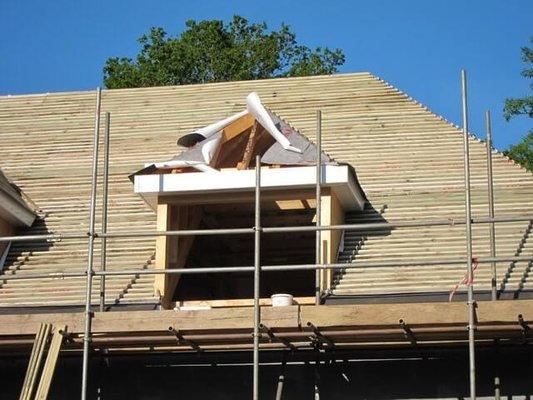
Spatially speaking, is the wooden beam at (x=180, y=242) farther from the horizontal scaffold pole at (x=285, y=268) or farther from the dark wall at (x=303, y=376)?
the dark wall at (x=303, y=376)

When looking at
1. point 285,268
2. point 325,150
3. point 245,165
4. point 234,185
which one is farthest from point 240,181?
point 325,150

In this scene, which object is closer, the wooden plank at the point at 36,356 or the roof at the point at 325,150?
the wooden plank at the point at 36,356

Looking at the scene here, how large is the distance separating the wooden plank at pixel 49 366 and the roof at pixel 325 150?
1299 millimetres

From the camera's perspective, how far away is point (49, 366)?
15375mm

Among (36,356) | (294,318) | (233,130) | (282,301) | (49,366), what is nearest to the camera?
(294,318)

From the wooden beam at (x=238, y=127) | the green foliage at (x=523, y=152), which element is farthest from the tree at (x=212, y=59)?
the wooden beam at (x=238, y=127)

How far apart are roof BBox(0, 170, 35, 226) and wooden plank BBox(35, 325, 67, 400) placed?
10.1 feet

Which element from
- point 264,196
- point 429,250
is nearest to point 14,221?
point 264,196

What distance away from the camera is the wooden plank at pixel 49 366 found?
50.3ft

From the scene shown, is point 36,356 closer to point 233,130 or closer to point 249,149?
point 249,149

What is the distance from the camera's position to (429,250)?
16984 mm

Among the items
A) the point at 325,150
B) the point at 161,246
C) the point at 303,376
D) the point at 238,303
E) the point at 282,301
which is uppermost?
the point at 325,150

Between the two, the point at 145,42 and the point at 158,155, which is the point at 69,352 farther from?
the point at 145,42

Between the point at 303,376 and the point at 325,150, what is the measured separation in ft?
15.9
